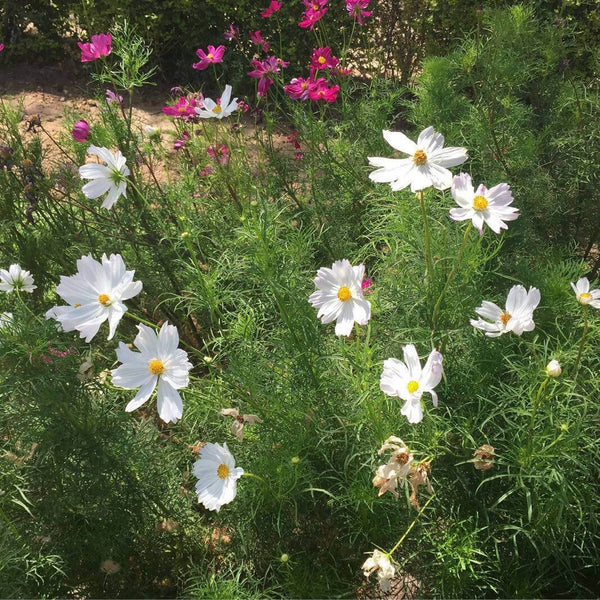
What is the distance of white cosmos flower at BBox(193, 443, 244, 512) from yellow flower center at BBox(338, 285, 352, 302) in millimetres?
430

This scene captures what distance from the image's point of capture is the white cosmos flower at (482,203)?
1282 mm

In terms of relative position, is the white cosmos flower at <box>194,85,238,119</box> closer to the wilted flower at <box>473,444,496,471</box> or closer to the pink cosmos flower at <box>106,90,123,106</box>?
the pink cosmos flower at <box>106,90,123,106</box>

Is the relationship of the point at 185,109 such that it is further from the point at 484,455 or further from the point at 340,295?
the point at 484,455

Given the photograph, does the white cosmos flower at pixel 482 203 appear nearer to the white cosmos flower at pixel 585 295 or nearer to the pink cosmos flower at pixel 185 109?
the white cosmos flower at pixel 585 295

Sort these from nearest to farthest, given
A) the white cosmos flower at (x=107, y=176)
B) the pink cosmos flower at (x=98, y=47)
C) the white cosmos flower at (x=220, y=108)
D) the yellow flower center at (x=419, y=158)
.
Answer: the yellow flower center at (x=419, y=158) < the white cosmos flower at (x=107, y=176) < the pink cosmos flower at (x=98, y=47) < the white cosmos flower at (x=220, y=108)

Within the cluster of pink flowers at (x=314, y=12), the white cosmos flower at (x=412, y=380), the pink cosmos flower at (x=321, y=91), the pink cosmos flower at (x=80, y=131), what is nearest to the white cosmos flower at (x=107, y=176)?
the pink cosmos flower at (x=80, y=131)

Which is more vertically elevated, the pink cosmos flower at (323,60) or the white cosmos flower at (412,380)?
the pink cosmos flower at (323,60)

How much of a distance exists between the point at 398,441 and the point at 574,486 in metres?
0.54

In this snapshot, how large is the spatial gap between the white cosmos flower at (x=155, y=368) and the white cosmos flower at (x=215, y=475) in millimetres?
184

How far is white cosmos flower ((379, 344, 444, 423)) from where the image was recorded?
120 centimetres

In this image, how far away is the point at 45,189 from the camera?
6.70 feet

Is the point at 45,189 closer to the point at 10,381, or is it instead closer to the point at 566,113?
the point at 10,381

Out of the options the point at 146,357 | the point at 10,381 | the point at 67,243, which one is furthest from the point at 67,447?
the point at 67,243

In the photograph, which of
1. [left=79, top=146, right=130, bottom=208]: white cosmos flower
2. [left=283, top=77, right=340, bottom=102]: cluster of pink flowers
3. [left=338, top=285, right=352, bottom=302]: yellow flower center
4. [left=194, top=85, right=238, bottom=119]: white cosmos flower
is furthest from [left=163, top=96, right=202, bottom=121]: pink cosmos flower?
[left=338, top=285, right=352, bottom=302]: yellow flower center
